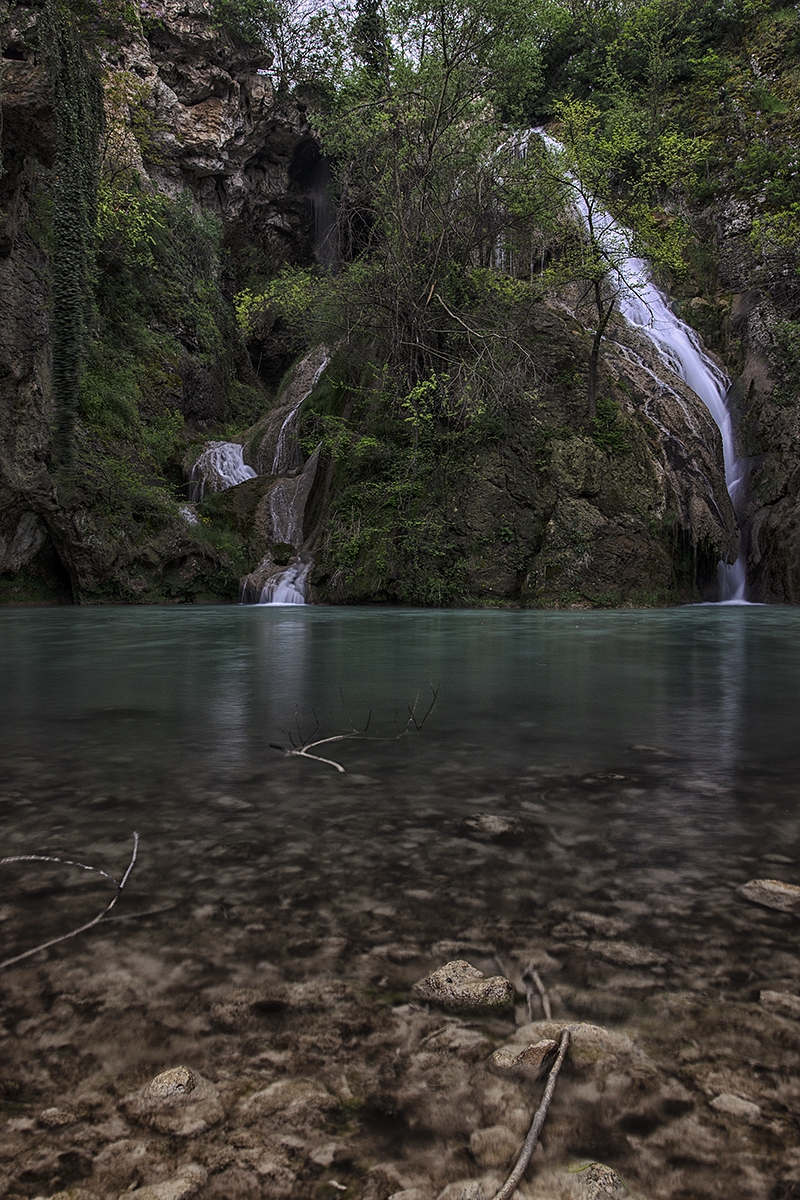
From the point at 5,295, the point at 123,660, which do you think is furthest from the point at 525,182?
the point at 123,660

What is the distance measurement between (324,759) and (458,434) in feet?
43.9

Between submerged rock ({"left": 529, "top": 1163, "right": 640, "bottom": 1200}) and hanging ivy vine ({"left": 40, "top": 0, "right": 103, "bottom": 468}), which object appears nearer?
submerged rock ({"left": 529, "top": 1163, "right": 640, "bottom": 1200})

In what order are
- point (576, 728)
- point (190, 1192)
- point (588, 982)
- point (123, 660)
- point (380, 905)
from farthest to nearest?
point (123, 660), point (576, 728), point (380, 905), point (588, 982), point (190, 1192)

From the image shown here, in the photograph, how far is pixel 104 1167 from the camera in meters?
0.92

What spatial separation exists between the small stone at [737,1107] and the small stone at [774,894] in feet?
2.25

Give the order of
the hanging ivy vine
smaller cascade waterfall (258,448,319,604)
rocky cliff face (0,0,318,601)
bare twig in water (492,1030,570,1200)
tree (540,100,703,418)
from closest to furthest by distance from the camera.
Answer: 1. bare twig in water (492,1030,570,1200)
2. rocky cliff face (0,0,318,601)
3. the hanging ivy vine
4. tree (540,100,703,418)
5. smaller cascade waterfall (258,448,319,604)

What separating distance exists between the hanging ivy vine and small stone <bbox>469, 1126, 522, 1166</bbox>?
1645 centimetres

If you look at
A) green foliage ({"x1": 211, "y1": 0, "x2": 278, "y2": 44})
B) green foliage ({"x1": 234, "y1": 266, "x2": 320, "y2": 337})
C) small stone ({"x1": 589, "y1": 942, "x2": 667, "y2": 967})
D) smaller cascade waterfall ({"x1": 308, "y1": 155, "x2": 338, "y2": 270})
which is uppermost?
green foliage ({"x1": 211, "y1": 0, "x2": 278, "y2": 44})

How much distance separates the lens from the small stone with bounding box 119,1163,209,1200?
88cm

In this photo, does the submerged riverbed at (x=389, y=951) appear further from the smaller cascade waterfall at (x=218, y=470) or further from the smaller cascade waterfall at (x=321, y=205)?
the smaller cascade waterfall at (x=321, y=205)

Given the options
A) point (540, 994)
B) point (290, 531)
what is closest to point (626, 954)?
point (540, 994)

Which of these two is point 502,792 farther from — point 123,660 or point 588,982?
point 123,660

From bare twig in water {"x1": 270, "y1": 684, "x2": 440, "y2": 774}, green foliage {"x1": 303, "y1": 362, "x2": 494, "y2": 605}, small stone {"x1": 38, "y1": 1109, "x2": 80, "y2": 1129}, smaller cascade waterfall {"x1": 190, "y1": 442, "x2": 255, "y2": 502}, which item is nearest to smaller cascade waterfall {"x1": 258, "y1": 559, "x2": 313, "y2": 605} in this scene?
green foliage {"x1": 303, "y1": 362, "x2": 494, "y2": 605}

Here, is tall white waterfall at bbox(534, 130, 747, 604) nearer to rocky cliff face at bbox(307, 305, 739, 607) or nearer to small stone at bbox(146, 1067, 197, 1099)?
rocky cliff face at bbox(307, 305, 739, 607)
